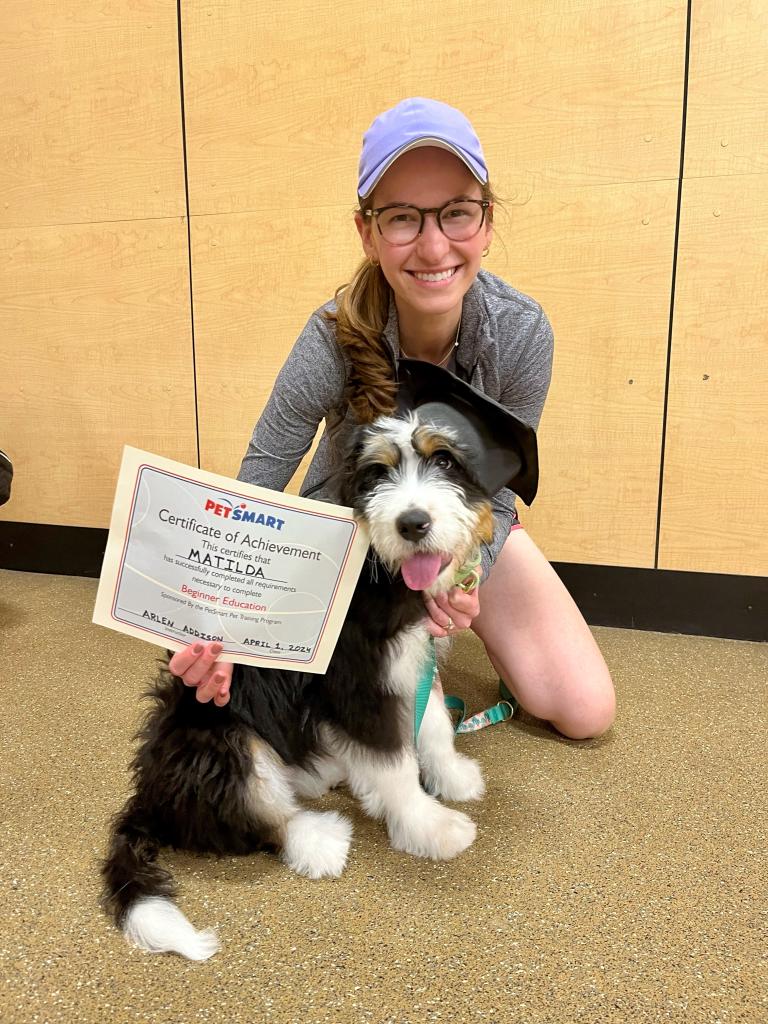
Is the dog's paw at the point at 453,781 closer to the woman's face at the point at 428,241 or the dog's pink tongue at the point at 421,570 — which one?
the dog's pink tongue at the point at 421,570

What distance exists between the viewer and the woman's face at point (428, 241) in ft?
4.05

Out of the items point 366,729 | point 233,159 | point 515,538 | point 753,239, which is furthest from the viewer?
point 233,159

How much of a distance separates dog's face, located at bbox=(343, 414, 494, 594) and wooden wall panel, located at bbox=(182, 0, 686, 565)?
141cm

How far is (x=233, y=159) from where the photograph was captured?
8.15 ft

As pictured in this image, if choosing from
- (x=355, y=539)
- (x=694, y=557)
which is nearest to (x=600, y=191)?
(x=694, y=557)

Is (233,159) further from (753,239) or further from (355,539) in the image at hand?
(355,539)

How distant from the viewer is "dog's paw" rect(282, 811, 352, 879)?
1318 millimetres

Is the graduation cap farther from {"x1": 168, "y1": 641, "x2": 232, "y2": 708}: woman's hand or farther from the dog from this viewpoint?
{"x1": 168, "y1": 641, "x2": 232, "y2": 708}: woman's hand

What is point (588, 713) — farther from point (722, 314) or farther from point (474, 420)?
point (722, 314)

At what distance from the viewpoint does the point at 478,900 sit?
125 centimetres

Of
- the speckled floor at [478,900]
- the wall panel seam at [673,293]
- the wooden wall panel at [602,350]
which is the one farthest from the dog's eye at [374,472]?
the wall panel seam at [673,293]

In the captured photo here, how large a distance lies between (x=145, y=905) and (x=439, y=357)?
1224mm

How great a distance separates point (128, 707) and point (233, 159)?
78.2 inches

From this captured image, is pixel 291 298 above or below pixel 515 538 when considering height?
above
